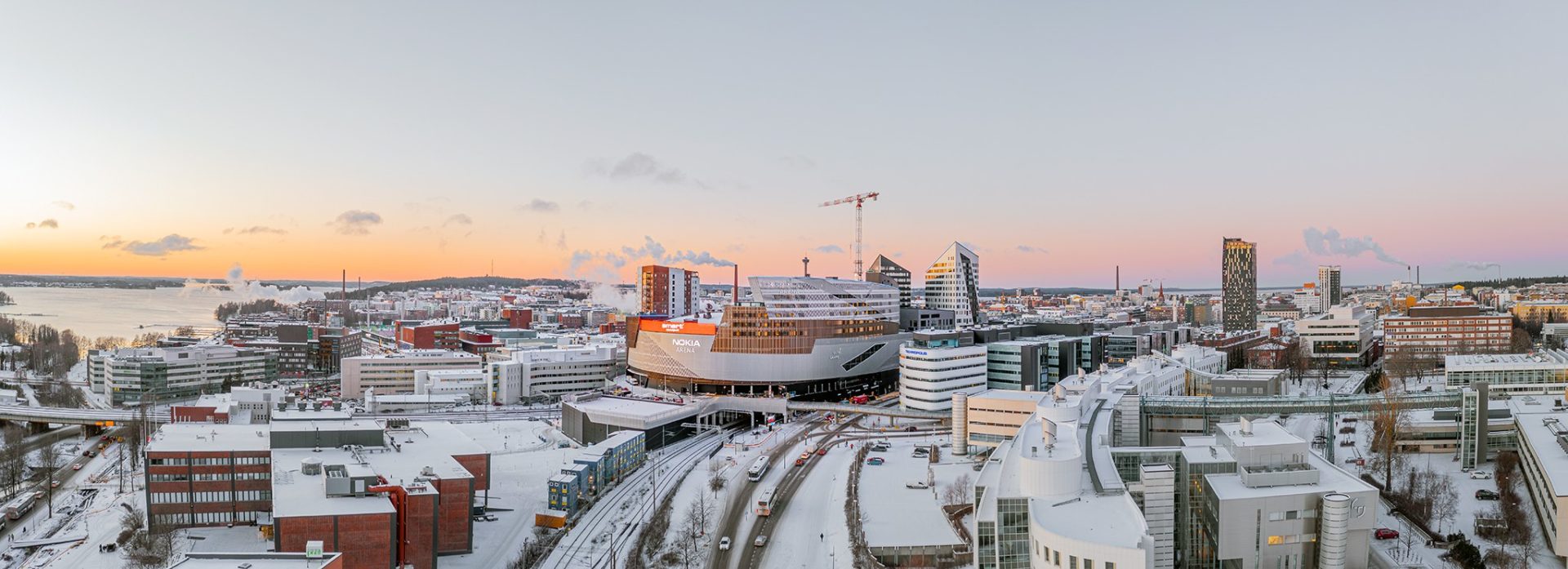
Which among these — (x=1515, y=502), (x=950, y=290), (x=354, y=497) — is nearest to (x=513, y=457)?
(x=354, y=497)

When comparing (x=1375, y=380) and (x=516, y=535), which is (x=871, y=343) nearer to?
(x=1375, y=380)

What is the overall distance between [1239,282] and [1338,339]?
1283 inches

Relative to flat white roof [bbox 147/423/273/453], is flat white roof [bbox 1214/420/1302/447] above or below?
above

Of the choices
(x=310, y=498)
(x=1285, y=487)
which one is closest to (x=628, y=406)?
(x=310, y=498)

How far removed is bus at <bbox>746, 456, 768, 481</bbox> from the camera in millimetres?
28462

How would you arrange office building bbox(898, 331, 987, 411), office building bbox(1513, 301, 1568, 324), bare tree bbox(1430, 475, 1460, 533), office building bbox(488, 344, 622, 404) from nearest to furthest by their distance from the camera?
bare tree bbox(1430, 475, 1460, 533)
office building bbox(898, 331, 987, 411)
office building bbox(488, 344, 622, 404)
office building bbox(1513, 301, 1568, 324)

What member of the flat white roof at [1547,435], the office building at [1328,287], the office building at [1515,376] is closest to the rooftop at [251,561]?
the flat white roof at [1547,435]

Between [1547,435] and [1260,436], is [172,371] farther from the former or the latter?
[1547,435]

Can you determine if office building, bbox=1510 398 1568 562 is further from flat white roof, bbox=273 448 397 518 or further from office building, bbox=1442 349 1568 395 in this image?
flat white roof, bbox=273 448 397 518

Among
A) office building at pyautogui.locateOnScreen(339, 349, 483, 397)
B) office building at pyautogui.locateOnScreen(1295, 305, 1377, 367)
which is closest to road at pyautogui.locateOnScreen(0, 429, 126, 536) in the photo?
office building at pyautogui.locateOnScreen(339, 349, 483, 397)

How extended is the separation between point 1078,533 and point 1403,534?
10498mm

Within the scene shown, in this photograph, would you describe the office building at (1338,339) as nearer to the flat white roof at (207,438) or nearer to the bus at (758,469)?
the bus at (758,469)

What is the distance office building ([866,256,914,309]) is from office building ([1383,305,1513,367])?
1192 inches

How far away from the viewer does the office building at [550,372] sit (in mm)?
49219
